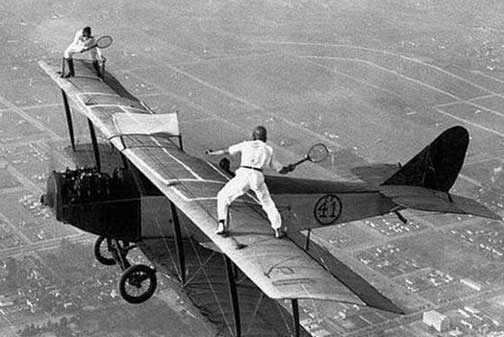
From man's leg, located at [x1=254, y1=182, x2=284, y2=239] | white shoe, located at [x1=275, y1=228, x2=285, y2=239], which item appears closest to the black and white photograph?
white shoe, located at [x1=275, y1=228, x2=285, y2=239]

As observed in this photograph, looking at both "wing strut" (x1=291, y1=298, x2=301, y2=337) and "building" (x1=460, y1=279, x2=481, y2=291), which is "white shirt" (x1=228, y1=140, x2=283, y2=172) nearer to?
"wing strut" (x1=291, y1=298, x2=301, y2=337)

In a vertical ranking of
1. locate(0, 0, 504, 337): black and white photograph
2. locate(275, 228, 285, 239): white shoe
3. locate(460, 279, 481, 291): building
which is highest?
locate(275, 228, 285, 239): white shoe

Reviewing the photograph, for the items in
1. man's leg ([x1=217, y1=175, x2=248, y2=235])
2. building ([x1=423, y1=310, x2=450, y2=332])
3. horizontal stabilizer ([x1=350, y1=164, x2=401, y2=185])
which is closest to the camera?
man's leg ([x1=217, y1=175, x2=248, y2=235])

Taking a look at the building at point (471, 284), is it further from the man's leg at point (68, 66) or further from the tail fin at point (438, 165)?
the man's leg at point (68, 66)

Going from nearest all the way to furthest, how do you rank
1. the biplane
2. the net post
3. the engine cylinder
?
the biplane
the engine cylinder
the net post

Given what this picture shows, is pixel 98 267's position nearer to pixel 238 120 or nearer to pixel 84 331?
pixel 84 331

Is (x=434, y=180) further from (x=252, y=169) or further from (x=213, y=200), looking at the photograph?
(x=252, y=169)

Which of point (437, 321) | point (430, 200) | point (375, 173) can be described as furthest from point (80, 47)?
point (437, 321)
